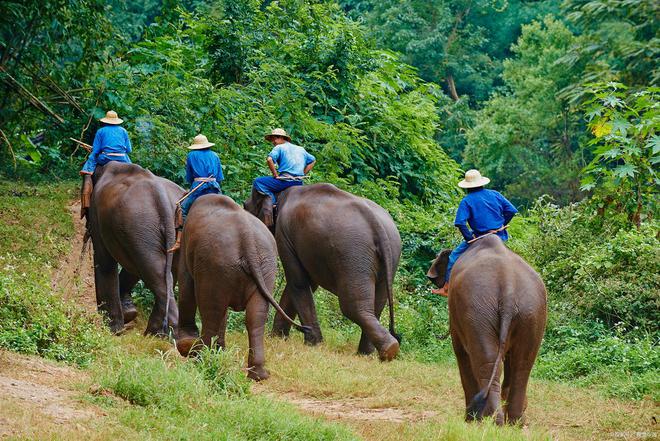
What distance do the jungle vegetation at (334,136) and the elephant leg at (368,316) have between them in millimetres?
817

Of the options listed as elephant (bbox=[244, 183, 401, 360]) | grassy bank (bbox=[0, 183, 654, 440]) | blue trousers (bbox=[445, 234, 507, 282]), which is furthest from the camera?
elephant (bbox=[244, 183, 401, 360])

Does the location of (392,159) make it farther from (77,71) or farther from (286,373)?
(286,373)

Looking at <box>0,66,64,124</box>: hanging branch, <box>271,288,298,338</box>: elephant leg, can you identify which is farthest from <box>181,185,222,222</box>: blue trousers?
<box>0,66,64,124</box>: hanging branch

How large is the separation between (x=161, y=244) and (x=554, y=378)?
15.3ft

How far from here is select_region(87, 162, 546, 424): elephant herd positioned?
28.6 feet

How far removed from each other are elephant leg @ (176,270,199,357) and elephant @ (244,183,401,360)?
171 cm

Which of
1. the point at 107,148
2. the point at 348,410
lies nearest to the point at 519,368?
the point at 348,410

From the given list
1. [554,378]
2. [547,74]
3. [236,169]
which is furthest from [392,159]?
[547,74]

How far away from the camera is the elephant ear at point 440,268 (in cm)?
1064

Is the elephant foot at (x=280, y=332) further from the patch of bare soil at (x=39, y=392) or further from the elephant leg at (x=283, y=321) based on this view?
the patch of bare soil at (x=39, y=392)

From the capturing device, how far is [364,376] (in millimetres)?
10664

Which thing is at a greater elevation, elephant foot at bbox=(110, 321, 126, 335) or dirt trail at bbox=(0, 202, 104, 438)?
dirt trail at bbox=(0, 202, 104, 438)

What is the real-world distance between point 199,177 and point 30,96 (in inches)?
259

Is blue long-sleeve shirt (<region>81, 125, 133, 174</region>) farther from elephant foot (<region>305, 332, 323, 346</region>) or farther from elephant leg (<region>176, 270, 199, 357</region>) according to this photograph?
elephant foot (<region>305, 332, 323, 346</region>)
